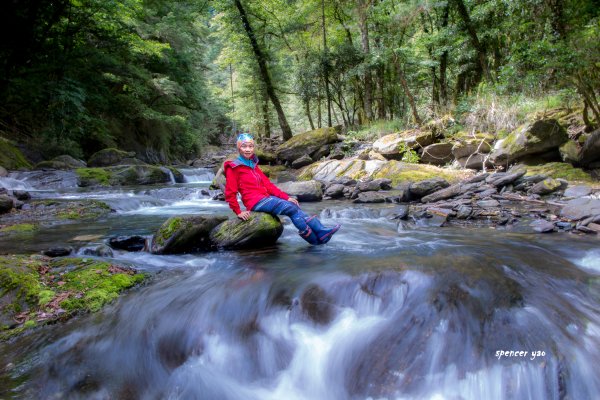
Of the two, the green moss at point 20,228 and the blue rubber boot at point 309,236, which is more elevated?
the green moss at point 20,228

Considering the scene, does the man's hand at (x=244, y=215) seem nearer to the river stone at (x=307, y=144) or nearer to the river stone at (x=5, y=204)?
the river stone at (x=5, y=204)

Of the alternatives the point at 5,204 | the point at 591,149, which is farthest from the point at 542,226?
the point at 5,204

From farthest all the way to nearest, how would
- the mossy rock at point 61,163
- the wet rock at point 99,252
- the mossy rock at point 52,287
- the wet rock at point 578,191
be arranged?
the mossy rock at point 61,163, the wet rock at point 578,191, the wet rock at point 99,252, the mossy rock at point 52,287

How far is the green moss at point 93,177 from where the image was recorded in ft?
47.1

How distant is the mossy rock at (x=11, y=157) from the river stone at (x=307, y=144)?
11.4m

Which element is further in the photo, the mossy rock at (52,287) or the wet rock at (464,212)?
the wet rock at (464,212)

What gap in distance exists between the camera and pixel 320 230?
5.86 metres

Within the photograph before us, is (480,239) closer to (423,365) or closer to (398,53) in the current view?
(423,365)

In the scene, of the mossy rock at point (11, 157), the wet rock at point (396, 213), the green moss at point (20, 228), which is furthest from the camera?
the mossy rock at point (11, 157)

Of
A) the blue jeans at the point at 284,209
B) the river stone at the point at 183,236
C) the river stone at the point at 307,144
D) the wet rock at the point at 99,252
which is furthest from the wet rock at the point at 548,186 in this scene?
the river stone at the point at 307,144

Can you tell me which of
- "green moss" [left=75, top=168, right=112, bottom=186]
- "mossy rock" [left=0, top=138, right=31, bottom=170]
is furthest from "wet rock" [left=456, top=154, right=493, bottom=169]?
"mossy rock" [left=0, top=138, right=31, bottom=170]

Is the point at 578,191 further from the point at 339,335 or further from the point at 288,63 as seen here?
the point at 288,63

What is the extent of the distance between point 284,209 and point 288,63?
23523 mm

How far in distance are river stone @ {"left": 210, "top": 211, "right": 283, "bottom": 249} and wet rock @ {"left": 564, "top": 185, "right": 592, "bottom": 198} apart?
649 cm
